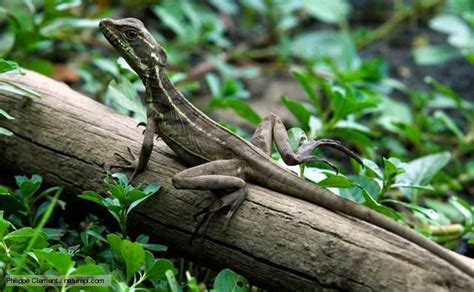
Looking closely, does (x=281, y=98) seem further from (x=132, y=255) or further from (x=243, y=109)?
(x=132, y=255)

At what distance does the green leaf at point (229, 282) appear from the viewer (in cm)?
371

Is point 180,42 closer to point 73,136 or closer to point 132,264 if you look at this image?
point 73,136

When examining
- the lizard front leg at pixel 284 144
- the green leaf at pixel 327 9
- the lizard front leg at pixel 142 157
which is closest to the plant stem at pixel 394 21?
the green leaf at pixel 327 9

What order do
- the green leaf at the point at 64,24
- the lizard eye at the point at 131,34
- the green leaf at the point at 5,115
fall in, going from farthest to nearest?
the green leaf at the point at 64,24 → the lizard eye at the point at 131,34 → the green leaf at the point at 5,115

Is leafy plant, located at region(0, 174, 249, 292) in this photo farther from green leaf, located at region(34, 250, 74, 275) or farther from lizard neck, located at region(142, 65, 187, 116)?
lizard neck, located at region(142, 65, 187, 116)

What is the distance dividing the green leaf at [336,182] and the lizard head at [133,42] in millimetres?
1459

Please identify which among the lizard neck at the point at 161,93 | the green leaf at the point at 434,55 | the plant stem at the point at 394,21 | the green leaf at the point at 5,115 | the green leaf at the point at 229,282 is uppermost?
the plant stem at the point at 394,21

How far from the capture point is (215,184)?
13.6 ft

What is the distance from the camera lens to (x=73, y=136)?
4.60 metres

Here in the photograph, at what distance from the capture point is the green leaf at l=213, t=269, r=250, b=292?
371 centimetres

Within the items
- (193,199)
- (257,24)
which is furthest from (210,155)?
(257,24)

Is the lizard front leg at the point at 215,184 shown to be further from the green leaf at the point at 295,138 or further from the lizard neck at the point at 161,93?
the lizard neck at the point at 161,93

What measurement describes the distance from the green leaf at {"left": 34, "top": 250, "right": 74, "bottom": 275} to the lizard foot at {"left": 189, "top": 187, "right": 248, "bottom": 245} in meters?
0.89

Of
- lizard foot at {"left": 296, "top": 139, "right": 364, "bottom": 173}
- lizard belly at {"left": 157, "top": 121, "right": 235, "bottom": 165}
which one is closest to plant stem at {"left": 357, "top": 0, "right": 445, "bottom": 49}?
lizard foot at {"left": 296, "top": 139, "right": 364, "bottom": 173}
